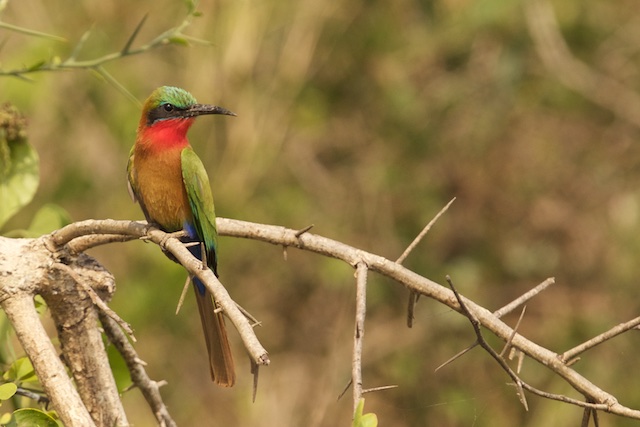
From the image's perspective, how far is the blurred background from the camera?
587 cm

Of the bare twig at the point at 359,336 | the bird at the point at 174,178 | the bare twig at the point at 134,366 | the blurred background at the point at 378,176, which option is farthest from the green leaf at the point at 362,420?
the blurred background at the point at 378,176

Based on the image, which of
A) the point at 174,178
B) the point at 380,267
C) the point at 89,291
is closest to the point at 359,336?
the point at 380,267

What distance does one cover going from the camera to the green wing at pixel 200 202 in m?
2.68

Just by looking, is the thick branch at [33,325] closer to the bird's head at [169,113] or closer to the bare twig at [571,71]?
the bird's head at [169,113]

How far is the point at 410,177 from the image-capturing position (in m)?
6.21

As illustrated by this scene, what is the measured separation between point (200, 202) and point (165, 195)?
0.12 m

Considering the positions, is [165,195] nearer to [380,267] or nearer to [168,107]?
[168,107]

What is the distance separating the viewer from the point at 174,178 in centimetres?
284

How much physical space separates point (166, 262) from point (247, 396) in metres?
1.14

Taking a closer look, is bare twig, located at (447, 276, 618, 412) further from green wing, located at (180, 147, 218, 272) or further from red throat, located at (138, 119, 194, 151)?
red throat, located at (138, 119, 194, 151)

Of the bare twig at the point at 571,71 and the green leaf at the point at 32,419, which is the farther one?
the bare twig at the point at 571,71

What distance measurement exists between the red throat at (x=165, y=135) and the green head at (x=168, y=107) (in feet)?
0.09

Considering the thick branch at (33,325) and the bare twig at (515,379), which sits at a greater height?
the thick branch at (33,325)

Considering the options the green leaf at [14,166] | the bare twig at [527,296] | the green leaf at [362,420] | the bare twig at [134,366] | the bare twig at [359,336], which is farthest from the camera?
the green leaf at [14,166]
